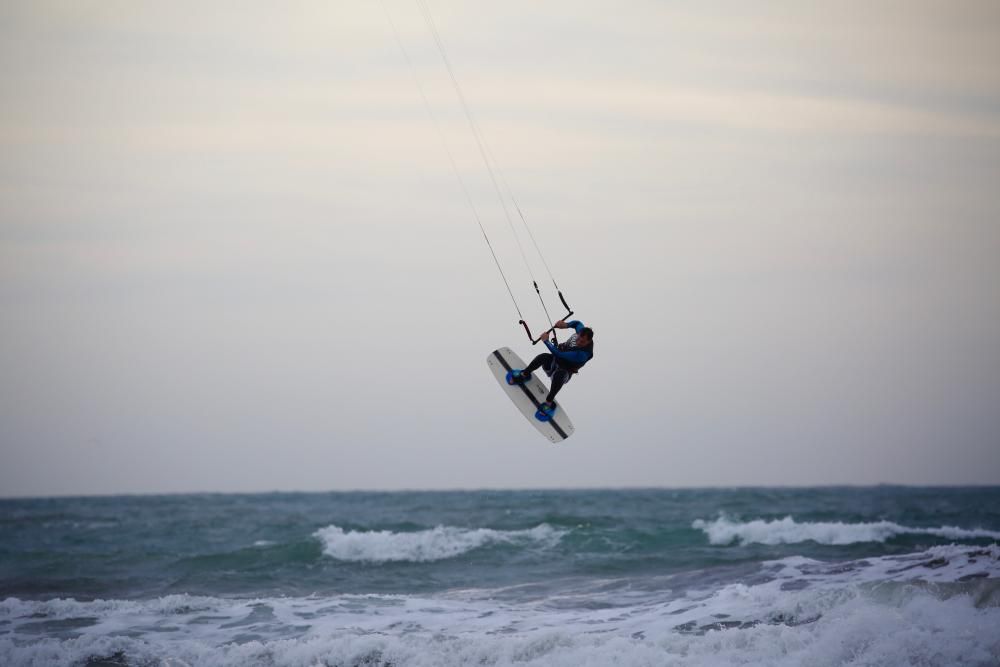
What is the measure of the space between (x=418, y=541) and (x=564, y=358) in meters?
13.4

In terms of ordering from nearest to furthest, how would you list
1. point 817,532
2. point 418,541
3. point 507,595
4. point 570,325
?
1. point 570,325
2. point 507,595
3. point 418,541
4. point 817,532

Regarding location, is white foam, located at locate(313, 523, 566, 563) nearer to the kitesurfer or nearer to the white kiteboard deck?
the white kiteboard deck

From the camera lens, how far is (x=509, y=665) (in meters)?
12.0

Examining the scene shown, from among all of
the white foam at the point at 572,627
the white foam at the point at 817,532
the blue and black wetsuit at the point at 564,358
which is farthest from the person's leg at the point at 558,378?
the white foam at the point at 817,532

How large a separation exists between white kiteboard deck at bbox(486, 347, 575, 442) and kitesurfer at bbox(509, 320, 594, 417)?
592mm

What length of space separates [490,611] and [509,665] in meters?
3.59

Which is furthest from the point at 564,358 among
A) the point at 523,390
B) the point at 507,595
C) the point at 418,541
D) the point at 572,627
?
the point at 418,541

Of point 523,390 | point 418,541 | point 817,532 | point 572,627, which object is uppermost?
point 523,390

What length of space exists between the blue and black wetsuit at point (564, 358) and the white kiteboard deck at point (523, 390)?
642 millimetres

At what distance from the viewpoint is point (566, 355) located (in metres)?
13.0

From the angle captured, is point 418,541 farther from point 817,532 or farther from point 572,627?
point 572,627

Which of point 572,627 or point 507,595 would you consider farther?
point 507,595

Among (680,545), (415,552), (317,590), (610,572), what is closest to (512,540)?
(415,552)

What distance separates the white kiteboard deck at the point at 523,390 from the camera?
14.1 metres
